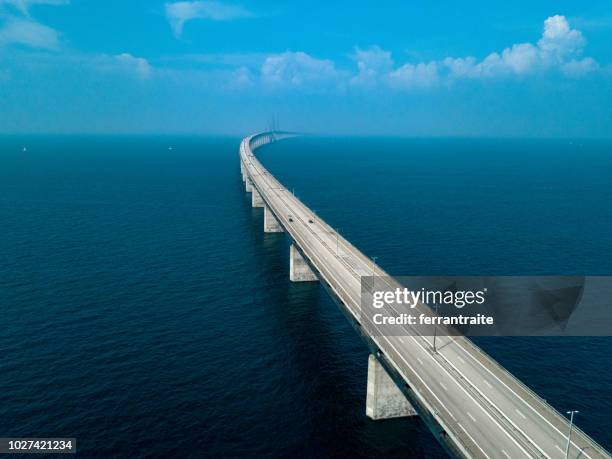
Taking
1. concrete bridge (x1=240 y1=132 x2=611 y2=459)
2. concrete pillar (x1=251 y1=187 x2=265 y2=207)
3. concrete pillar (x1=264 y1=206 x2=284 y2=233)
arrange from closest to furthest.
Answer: concrete bridge (x1=240 y1=132 x2=611 y2=459) → concrete pillar (x1=264 y1=206 x2=284 y2=233) → concrete pillar (x1=251 y1=187 x2=265 y2=207)

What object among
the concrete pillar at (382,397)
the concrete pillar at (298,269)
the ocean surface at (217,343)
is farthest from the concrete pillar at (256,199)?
the concrete pillar at (382,397)

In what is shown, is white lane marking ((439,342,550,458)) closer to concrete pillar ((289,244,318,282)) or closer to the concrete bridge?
the concrete bridge

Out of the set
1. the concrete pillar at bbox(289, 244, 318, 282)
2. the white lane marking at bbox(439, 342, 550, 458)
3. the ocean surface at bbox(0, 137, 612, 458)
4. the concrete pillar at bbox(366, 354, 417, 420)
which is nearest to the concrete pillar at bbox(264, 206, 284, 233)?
the ocean surface at bbox(0, 137, 612, 458)

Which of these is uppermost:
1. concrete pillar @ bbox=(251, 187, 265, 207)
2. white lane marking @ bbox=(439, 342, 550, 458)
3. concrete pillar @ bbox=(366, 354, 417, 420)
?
concrete pillar @ bbox=(251, 187, 265, 207)

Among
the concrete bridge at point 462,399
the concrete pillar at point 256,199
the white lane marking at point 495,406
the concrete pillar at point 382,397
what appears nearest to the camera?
the concrete bridge at point 462,399

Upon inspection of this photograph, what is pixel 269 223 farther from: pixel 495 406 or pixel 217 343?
pixel 495 406

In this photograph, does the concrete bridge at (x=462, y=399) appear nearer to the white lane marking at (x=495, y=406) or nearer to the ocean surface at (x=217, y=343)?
A: the white lane marking at (x=495, y=406)

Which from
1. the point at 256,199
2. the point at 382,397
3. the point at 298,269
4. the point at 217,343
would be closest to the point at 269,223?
the point at 256,199

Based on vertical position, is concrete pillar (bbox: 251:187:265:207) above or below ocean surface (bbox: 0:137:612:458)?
above
